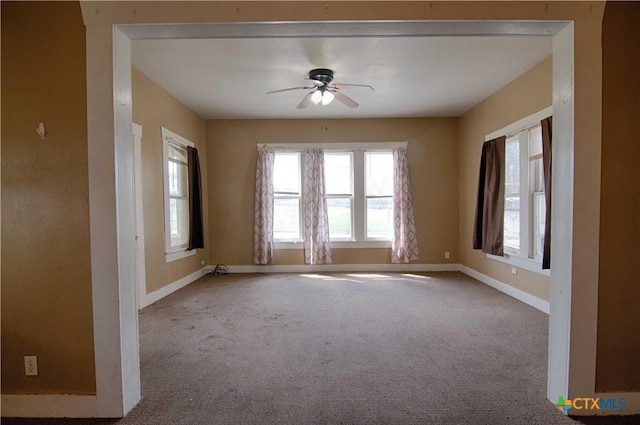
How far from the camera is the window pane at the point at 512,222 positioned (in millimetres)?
3859

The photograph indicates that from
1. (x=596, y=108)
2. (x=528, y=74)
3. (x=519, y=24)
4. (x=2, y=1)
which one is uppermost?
(x=528, y=74)

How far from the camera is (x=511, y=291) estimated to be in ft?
12.8

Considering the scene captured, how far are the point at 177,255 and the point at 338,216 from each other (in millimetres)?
2735

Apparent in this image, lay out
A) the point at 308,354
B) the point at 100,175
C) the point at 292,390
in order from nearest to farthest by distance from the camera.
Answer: the point at 100,175
the point at 292,390
the point at 308,354

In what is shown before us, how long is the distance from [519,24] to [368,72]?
6.64 feet

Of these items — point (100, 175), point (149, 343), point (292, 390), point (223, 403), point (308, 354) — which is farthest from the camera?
point (149, 343)

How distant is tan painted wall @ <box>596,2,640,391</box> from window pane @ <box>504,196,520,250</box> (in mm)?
2312

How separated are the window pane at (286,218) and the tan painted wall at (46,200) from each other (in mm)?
3860

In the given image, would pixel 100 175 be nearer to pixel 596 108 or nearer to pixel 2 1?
pixel 2 1

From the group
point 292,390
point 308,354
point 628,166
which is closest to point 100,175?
point 292,390

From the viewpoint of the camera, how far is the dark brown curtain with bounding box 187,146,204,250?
4.72 meters

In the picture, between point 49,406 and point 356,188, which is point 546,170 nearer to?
point 356,188

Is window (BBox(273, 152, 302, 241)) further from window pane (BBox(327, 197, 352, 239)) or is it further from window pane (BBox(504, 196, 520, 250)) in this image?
window pane (BBox(504, 196, 520, 250))

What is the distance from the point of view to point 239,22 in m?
1.61
